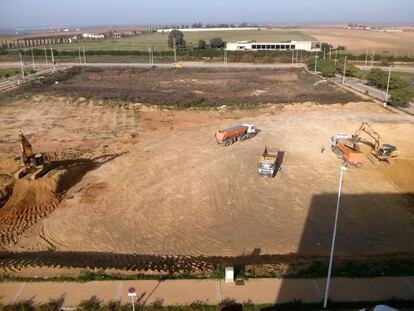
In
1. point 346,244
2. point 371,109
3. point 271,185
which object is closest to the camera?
point 346,244

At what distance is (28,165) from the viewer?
78.4ft

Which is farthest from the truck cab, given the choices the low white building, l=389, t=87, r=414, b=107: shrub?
the low white building

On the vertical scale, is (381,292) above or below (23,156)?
below

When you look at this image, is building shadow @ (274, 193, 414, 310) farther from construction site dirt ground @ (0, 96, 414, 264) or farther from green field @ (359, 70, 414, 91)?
green field @ (359, 70, 414, 91)

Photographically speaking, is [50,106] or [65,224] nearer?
[65,224]

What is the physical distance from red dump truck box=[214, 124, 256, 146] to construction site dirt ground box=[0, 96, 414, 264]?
1.95 feet

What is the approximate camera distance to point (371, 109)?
44531mm

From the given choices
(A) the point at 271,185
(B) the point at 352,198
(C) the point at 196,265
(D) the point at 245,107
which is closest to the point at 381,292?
(C) the point at 196,265

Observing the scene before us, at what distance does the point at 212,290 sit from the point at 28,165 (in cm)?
1541

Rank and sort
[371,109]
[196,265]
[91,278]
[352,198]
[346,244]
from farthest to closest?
[371,109] → [352,198] → [346,244] → [196,265] → [91,278]

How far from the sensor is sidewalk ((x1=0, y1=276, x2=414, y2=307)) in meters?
13.8

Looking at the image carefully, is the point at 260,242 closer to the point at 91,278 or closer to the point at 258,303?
the point at 258,303

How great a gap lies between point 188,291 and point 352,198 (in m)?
13.0

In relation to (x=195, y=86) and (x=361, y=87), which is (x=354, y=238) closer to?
(x=361, y=87)
